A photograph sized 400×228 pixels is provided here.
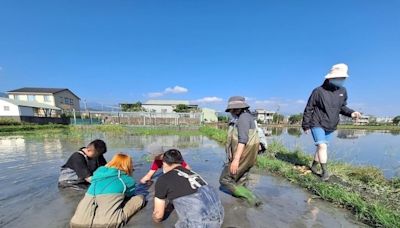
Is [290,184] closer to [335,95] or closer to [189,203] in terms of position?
[335,95]

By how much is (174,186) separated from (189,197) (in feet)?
0.66

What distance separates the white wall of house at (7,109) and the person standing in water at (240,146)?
35815 millimetres

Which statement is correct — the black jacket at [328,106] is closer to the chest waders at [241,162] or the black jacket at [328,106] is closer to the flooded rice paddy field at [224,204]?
the flooded rice paddy field at [224,204]

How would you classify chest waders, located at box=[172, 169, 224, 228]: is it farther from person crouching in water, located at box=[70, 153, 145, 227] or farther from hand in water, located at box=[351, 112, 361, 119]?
hand in water, located at box=[351, 112, 361, 119]

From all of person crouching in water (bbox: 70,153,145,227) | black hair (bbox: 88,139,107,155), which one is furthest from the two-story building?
person crouching in water (bbox: 70,153,145,227)

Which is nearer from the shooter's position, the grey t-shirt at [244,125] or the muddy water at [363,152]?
the grey t-shirt at [244,125]

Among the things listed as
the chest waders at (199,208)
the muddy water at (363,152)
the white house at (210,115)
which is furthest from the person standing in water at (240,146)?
the white house at (210,115)

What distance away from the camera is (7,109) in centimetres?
2947

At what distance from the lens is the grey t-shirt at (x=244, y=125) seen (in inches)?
120

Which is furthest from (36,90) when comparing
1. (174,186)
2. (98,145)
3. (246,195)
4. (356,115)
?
(356,115)

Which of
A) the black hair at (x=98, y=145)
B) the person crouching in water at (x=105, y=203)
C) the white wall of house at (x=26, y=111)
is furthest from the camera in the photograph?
the white wall of house at (x=26, y=111)

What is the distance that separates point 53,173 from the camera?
554cm

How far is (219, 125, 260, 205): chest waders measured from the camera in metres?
3.22

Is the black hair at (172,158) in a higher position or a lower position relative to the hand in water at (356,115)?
lower
